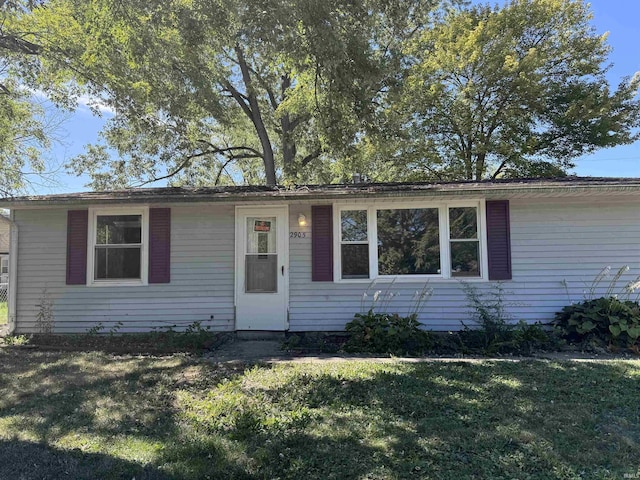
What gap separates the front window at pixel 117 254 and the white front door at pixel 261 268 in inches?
74.0

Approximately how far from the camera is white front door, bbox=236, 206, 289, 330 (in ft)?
24.4

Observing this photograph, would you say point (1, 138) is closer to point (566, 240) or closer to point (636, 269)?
point (566, 240)

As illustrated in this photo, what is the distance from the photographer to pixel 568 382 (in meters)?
4.57

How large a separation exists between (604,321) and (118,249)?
27.4 feet

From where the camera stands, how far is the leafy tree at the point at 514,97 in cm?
1548

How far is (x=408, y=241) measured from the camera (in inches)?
290

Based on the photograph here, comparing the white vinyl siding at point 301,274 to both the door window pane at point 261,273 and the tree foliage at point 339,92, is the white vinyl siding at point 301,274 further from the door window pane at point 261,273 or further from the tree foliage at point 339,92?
the tree foliage at point 339,92

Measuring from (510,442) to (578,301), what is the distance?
193 inches

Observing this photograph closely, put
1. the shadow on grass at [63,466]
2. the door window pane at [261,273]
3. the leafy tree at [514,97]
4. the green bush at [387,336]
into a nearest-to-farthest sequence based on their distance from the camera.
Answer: the shadow on grass at [63,466] < the green bush at [387,336] < the door window pane at [261,273] < the leafy tree at [514,97]

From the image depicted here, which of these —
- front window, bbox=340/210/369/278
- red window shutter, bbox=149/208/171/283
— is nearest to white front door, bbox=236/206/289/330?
front window, bbox=340/210/369/278

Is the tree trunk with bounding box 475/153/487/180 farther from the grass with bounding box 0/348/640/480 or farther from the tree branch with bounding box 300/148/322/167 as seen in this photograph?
the grass with bounding box 0/348/640/480

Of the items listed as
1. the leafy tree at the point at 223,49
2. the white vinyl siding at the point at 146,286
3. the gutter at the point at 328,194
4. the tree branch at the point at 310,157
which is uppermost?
the tree branch at the point at 310,157

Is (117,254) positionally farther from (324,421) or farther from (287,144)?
(287,144)

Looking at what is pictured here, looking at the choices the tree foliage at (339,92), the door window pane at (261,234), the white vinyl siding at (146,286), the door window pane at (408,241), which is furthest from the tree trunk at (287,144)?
the door window pane at (408,241)
